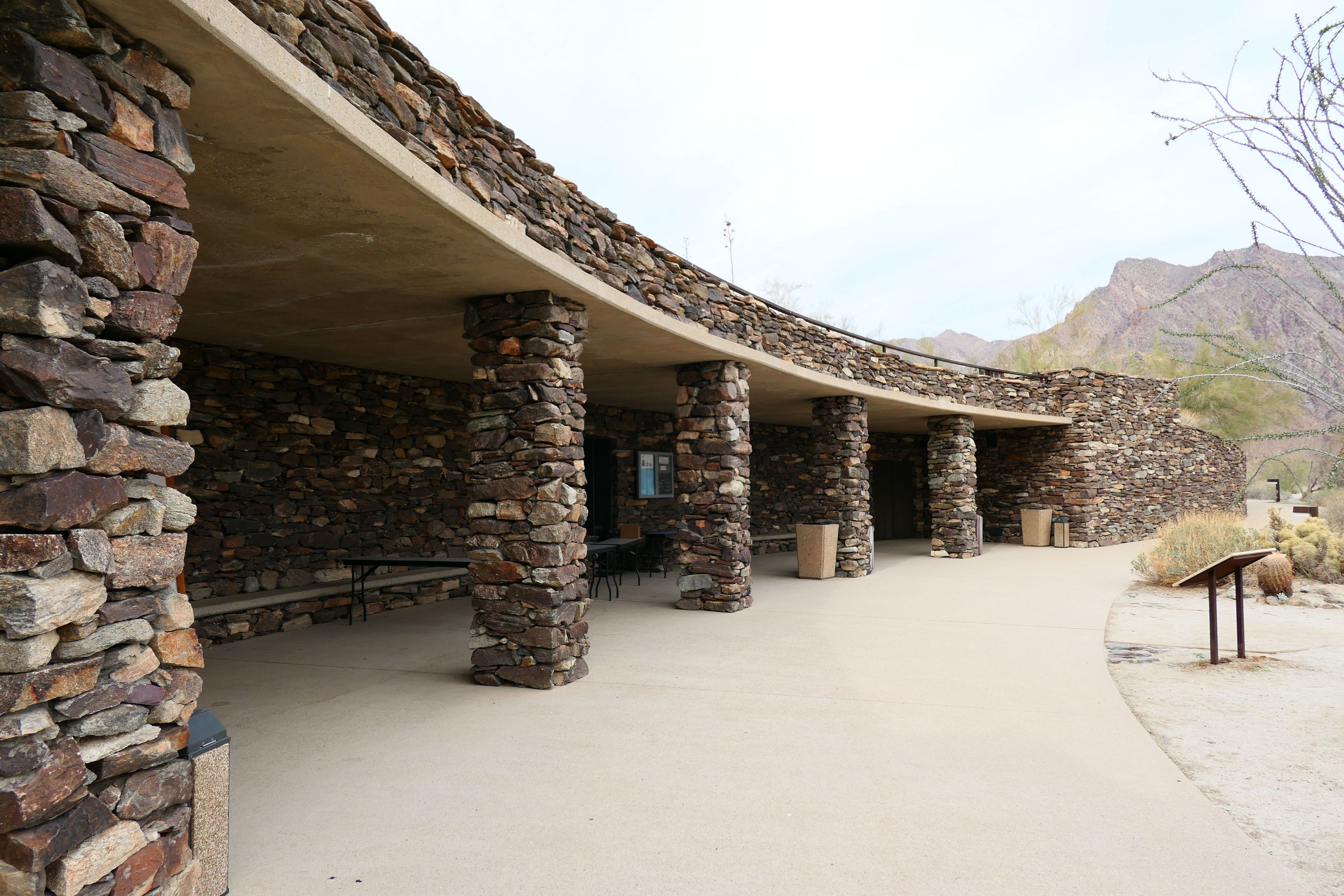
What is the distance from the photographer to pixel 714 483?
8.54 meters

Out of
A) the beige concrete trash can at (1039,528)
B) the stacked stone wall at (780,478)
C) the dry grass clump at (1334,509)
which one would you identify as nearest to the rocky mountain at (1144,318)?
the dry grass clump at (1334,509)

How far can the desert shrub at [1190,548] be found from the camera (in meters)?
10.1

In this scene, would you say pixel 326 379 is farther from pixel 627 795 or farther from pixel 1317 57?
pixel 1317 57

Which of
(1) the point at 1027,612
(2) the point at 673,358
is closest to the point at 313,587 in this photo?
(2) the point at 673,358

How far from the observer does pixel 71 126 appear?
7.15 feet

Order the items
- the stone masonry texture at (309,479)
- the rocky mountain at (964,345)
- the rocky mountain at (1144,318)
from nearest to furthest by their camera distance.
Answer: the stone masonry texture at (309,479) < the rocky mountain at (1144,318) < the rocky mountain at (964,345)

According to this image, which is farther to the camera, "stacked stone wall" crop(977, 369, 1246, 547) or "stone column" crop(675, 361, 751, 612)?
"stacked stone wall" crop(977, 369, 1246, 547)

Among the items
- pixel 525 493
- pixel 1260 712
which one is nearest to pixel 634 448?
pixel 525 493

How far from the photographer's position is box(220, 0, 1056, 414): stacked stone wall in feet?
11.0

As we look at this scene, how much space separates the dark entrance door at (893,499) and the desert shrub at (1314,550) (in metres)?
8.35

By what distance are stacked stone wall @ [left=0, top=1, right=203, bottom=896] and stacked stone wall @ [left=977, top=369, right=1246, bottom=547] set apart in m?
17.6

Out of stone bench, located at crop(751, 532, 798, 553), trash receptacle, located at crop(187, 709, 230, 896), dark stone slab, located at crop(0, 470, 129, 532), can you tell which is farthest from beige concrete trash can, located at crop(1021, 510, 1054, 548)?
dark stone slab, located at crop(0, 470, 129, 532)

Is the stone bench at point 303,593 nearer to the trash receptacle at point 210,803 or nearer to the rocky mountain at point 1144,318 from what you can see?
the trash receptacle at point 210,803

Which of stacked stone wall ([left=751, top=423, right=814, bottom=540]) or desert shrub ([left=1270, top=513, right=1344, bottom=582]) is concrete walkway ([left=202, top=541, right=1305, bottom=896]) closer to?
desert shrub ([left=1270, top=513, right=1344, bottom=582])
